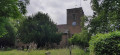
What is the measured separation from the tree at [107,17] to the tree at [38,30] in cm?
1215

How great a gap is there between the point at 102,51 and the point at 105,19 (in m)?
5.83

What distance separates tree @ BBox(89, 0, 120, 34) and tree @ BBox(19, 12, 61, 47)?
39.9ft

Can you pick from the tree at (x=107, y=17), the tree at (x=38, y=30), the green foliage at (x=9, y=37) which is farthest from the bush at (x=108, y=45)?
the green foliage at (x=9, y=37)

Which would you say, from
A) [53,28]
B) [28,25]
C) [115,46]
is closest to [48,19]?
[53,28]

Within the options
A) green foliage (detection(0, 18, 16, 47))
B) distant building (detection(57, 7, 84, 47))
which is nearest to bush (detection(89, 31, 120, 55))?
green foliage (detection(0, 18, 16, 47))

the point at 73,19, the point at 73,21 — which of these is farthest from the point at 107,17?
the point at 73,19

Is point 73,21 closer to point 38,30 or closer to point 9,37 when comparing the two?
point 38,30

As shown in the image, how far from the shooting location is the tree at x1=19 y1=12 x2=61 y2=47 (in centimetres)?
2016

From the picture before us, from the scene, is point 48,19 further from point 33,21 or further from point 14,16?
point 14,16

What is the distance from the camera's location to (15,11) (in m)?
4.52

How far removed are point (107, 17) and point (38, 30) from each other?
48.7 ft

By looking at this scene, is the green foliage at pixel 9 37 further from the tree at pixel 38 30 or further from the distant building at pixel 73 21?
the distant building at pixel 73 21

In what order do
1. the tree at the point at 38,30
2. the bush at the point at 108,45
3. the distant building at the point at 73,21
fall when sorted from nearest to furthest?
the bush at the point at 108,45 < the tree at the point at 38,30 < the distant building at the point at 73,21

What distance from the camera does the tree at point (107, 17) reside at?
25.1 feet
